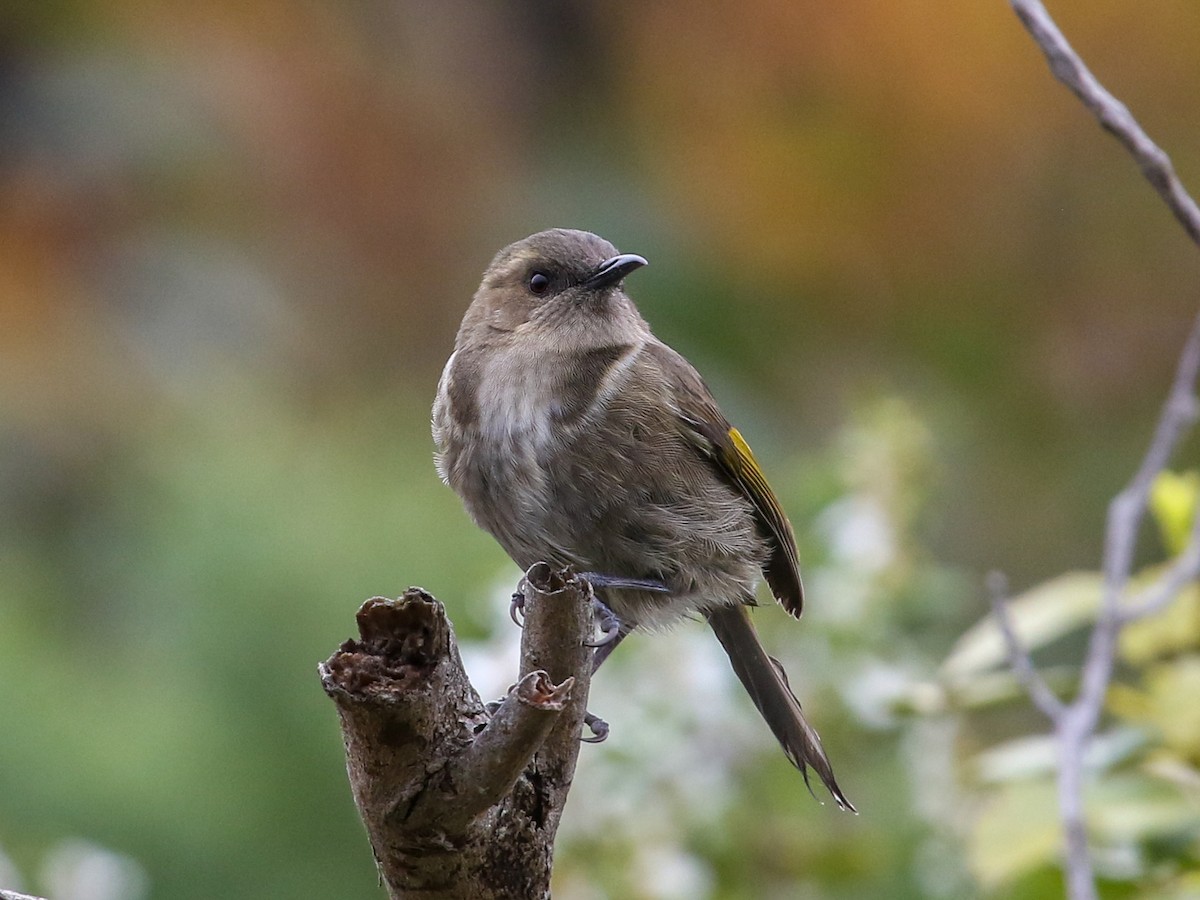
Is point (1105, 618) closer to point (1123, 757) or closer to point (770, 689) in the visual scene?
point (1123, 757)

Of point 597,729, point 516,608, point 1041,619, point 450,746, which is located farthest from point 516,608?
point 450,746

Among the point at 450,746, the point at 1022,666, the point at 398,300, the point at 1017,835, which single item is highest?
the point at 398,300

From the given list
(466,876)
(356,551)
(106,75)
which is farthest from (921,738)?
(106,75)

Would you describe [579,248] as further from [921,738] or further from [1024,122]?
[1024,122]

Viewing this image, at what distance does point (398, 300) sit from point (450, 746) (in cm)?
568

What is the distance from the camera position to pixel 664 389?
2.63 metres

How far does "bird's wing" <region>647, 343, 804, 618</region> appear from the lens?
8.77ft

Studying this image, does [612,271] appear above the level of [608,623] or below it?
above

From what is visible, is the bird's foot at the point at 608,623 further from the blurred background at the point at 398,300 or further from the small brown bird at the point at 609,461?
the blurred background at the point at 398,300

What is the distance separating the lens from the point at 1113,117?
1657 millimetres

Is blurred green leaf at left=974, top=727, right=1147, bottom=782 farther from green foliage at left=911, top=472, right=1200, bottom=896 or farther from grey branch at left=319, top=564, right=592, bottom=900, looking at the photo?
grey branch at left=319, top=564, right=592, bottom=900

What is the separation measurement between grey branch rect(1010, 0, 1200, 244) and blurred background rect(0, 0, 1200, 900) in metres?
1.90

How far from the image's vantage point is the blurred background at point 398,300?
4855 millimetres

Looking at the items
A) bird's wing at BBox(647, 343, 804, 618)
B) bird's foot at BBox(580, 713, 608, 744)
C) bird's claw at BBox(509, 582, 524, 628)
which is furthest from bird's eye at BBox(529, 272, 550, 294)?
bird's foot at BBox(580, 713, 608, 744)
